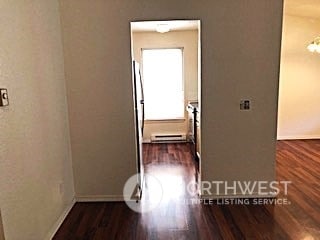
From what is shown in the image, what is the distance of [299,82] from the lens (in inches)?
228

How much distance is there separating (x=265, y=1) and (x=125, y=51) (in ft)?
5.18

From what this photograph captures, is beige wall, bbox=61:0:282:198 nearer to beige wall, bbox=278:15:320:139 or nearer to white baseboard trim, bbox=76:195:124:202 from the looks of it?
white baseboard trim, bbox=76:195:124:202

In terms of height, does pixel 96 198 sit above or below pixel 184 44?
below

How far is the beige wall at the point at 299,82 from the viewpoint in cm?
560

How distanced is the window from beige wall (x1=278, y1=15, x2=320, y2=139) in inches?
87.0

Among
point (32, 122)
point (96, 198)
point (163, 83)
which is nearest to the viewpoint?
point (32, 122)

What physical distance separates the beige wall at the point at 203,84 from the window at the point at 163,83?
114 inches

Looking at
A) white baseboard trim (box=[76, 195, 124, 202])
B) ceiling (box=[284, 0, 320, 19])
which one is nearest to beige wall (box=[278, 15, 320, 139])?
ceiling (box=[284, 0, 320, 19])

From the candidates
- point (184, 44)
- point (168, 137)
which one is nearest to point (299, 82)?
point (184, 44)

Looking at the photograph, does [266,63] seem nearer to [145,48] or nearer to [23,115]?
[23,115]

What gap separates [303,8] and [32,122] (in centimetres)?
493

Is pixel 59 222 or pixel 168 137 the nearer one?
pixel 59 222

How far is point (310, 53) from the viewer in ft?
18.7

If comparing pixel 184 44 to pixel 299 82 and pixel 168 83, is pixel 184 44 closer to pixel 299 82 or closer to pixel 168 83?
pixel 168 83
